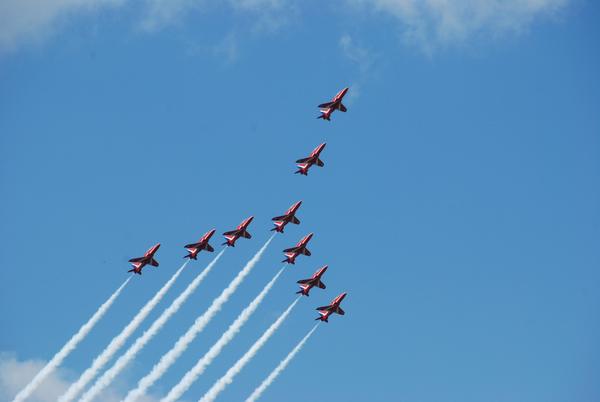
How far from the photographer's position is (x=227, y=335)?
626 ft

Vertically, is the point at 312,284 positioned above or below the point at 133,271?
above

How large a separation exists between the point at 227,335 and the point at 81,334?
21.7m

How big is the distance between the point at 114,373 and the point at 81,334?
9.10 metres

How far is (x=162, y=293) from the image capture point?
635 feet

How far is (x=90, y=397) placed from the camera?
182250mm

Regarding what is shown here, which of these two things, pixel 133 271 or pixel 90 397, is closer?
pixel 90 397

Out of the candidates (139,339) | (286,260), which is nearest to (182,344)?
(139,339)

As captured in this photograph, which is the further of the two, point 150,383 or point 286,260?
point 286,260

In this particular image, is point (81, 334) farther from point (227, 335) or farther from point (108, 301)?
point (227, 335)

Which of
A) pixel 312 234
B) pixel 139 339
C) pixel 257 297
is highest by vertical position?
pixel 312 234

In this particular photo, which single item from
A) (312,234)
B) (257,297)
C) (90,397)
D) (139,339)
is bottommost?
(90,397)

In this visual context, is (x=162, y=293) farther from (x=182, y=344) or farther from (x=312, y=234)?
(x=312, y=234)

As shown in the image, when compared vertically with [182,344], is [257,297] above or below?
above

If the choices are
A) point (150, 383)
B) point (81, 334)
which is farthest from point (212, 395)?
point (81, 334)
